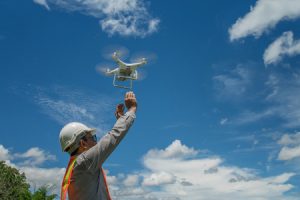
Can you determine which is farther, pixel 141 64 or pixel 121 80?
pixel 141 64

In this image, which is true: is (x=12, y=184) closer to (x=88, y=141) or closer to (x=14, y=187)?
(x=14, y=187)

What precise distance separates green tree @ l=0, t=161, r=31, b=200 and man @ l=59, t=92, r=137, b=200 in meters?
55.7

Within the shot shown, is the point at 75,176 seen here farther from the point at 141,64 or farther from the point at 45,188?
the point at 45,188

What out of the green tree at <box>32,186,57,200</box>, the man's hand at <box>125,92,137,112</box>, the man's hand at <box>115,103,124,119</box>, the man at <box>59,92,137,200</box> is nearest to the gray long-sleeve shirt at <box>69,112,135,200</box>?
the man at <box>59,92,137,200</box>

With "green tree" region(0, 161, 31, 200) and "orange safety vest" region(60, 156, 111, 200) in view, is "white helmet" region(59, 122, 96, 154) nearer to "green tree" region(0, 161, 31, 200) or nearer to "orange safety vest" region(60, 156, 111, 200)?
"orange safety vest" region(60, 156, 111, 200)

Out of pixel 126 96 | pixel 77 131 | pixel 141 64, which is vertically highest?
pixel 141 64

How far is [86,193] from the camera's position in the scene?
5105 mm

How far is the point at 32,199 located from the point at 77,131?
53182 mm

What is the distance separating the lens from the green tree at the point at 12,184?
61.2 meters

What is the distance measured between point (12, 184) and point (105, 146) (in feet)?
214

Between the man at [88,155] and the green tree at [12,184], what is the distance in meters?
55.7

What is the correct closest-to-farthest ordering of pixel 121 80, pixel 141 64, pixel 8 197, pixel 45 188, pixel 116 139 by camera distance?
pixel 116 139 → pixel 121 80 → pixel 141 64 → pixel 45 188 → pixel 8 197

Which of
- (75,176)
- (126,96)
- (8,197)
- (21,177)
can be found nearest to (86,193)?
(75,176)

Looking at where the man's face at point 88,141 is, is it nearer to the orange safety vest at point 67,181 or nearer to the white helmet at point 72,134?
the white helmet at point 72,134
